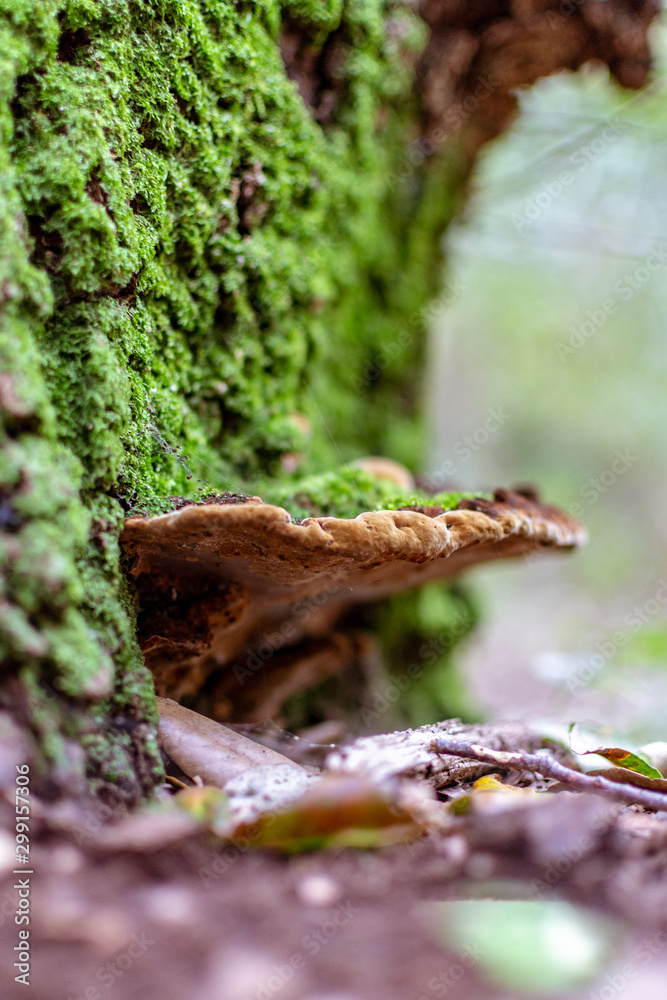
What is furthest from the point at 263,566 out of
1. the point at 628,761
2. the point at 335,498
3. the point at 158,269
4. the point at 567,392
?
the point at 567,392

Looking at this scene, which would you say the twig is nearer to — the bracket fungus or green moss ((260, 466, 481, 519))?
the bracket fungus

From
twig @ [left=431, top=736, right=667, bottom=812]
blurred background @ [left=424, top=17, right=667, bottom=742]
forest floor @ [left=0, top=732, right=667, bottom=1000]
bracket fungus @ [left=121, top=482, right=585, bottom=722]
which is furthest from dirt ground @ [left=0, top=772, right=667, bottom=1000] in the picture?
blurred background @ [left=424, top=17, right=667, bottom=742]

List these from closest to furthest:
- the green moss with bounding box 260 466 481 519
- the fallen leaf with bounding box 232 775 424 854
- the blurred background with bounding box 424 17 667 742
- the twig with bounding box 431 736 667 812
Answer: the fallen leaf with bounding box 232 775 424 854
the twig with bounding box 431 736 667 812
the green moss with bounding box 260 466 481 519
the blurred background with bounding box 424 17 667 742

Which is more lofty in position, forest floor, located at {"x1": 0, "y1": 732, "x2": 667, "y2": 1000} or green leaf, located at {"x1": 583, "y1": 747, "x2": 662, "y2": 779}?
forest floor, located at {"x1": 0, "y1": 732, "x2": 667, "y2": 1000}

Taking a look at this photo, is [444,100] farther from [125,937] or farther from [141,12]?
[125,937]

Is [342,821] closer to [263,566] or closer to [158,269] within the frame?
[263,566]

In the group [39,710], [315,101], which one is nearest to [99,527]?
[39,710]

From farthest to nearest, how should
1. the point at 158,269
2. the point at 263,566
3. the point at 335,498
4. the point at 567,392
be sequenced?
the point at 567,392, the point at 335,498, the point at 158,269, the point at 263,566
